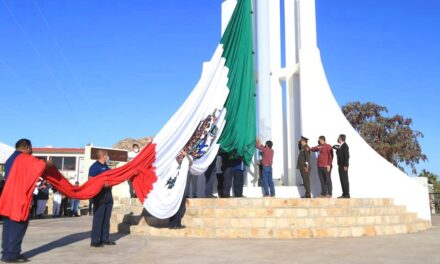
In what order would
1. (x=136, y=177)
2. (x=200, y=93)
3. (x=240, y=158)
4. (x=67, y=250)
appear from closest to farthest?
(x=67, y=250), (x=136, y=177), (x=200, y=93), (x=240, y=158)

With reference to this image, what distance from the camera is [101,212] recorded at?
6371 mm

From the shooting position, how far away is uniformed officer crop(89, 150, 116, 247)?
622cm

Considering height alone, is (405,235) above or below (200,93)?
below

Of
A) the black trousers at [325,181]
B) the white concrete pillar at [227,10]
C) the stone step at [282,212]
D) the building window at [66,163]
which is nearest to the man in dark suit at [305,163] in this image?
the black trousers at [325,181]

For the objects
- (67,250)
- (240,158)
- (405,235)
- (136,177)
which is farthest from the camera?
(240,158)

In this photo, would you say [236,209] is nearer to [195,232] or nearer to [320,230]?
[195,232]

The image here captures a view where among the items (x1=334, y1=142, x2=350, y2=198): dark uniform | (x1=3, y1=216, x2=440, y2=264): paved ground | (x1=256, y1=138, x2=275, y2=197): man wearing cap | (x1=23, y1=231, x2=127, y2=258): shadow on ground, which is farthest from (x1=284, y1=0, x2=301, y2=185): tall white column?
(x1=23, y1=231, x2=127, y2=258): shadow on ground

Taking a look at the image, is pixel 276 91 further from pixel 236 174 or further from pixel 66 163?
pixel 66 163

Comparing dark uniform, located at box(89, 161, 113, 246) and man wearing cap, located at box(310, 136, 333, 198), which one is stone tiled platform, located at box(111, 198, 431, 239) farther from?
dark uniform, located at box(89, 161, 113, 246)

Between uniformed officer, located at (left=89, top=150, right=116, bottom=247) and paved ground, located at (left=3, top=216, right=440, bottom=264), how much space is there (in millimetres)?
205

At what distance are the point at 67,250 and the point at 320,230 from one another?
431 cm

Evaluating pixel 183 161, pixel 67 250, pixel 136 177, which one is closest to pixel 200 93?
pixel 183 161

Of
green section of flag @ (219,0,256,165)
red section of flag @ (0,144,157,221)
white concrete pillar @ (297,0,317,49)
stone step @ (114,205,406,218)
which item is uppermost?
white concrete pillar @ (297,0,317,49)

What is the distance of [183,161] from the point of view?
325 inches
